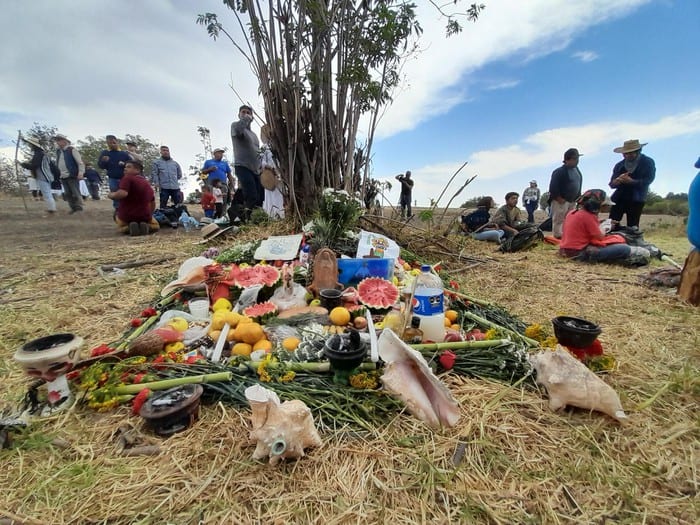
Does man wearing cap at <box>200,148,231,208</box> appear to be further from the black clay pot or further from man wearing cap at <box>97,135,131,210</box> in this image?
the black clay pot

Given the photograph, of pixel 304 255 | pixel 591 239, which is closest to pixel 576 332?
pixel 304 255

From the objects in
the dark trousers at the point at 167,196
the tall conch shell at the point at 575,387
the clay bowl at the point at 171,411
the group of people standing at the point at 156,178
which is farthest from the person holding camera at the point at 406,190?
the clay bowl at the point at 171,411

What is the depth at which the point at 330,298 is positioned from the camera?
2.34 meters

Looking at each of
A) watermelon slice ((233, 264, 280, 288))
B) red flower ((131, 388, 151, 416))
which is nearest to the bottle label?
watermelon slice ((233, 264, 280, 288))

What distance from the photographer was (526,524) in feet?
3.22

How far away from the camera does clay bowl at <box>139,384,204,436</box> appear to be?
4.21ft

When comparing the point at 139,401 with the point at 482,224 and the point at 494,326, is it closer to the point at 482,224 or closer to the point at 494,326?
the point at 494,326

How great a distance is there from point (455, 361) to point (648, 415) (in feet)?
2.78

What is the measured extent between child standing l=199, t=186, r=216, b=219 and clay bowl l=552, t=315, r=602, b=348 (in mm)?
7377

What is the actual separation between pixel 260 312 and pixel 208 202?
6209 mm

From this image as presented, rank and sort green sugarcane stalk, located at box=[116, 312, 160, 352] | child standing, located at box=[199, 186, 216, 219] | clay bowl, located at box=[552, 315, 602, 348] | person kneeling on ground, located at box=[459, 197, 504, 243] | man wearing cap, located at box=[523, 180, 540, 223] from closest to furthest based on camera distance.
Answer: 1. clay bowl, located at box=[552, 315, 602, 348]
2. green sugarcane stalk, located at box=[116, 312, 160, 352]
3. person kneeling on ground, located at box=[459, 197, 504, 243]
4. child standing, located at box=[199, 186, 216, 219]
5. man wearing cap, located at box=[523, 180, 540, 223]

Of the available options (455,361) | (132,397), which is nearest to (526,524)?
(455,361)

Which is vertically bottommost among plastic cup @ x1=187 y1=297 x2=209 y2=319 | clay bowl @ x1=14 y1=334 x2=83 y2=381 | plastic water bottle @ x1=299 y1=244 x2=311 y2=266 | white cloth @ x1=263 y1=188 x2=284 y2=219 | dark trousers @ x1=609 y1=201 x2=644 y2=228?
plastic cup @ x1=187 y1=297 x2=209 y2=319

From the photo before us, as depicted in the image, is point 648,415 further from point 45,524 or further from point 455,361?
point 45,524
